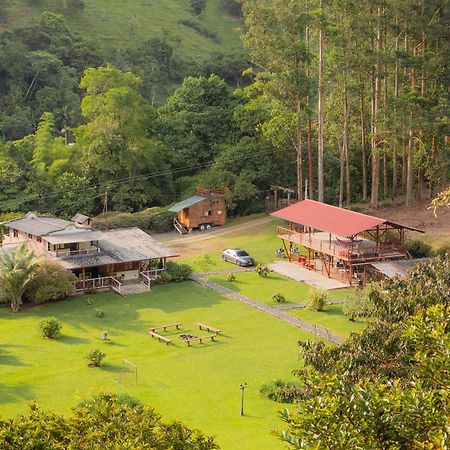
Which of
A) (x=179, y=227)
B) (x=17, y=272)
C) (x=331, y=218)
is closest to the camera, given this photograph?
(x=17, y=272)

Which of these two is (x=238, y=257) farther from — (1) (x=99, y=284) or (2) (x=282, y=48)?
(2) (x=282, y=48)

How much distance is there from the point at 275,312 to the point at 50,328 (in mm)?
11823

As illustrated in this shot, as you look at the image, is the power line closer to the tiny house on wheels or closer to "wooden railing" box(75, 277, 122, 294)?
the tiny house on wheels

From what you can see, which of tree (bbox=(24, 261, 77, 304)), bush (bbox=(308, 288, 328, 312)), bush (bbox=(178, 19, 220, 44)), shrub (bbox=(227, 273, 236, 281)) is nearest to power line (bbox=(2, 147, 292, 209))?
tree (bbox=(24, 261, 77, 304))

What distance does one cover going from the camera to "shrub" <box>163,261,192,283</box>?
155ft

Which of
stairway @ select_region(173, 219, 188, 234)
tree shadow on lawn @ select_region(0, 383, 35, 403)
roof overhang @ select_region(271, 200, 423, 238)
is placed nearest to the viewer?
tree shadow on lawn @ select_region(0, 383, 35, 403)

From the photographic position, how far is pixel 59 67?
93875 millimetres

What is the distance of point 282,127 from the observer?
63.0 metres

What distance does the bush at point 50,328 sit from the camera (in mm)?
36750

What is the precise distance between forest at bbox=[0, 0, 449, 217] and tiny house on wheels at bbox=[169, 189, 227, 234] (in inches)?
52.1

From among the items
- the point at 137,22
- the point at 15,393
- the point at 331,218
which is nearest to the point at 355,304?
the point at 331,218

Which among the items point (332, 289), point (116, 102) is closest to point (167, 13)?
point (116, 102)

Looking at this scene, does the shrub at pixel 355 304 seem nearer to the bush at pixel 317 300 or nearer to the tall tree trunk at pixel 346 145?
the bush at pixel 317 300

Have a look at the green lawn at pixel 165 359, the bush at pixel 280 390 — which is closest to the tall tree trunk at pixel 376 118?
the green lawn at pixel 165 359
